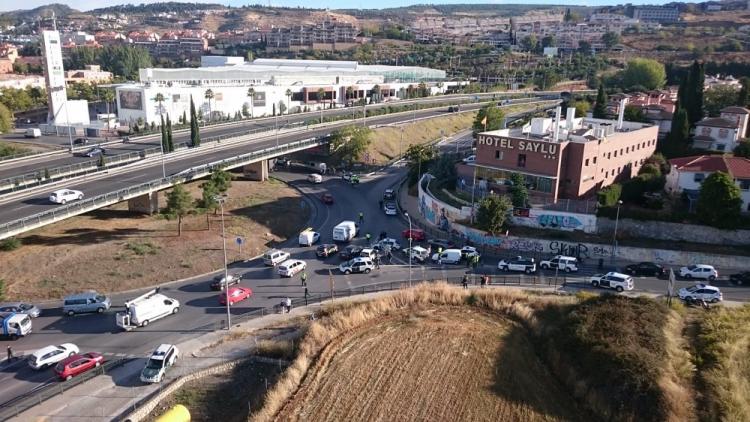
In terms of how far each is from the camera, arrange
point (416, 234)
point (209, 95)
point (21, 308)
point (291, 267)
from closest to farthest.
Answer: point (21, 308) → point (291, 267) → point (416, 234) → point (209, 95)

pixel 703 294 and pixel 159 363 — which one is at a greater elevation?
pixel 703 294

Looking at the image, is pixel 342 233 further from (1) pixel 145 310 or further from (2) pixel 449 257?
(1) pixel 145 310

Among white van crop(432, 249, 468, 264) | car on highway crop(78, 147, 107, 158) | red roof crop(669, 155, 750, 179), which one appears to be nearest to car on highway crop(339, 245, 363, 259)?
white van crop(432, 249, 468, 264)

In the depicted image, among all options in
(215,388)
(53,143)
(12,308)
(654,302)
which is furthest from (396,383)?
(53,143)

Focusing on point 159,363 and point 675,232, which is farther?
point 675,232

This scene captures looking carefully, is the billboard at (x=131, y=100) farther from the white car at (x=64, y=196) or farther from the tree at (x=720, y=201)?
the tree at (x=720, y=201)

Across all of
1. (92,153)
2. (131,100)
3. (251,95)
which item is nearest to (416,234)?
(92,153)

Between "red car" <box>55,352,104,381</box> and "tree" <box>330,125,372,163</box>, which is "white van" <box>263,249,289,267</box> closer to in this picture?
"red car" <box>55,352,104,381</box>
